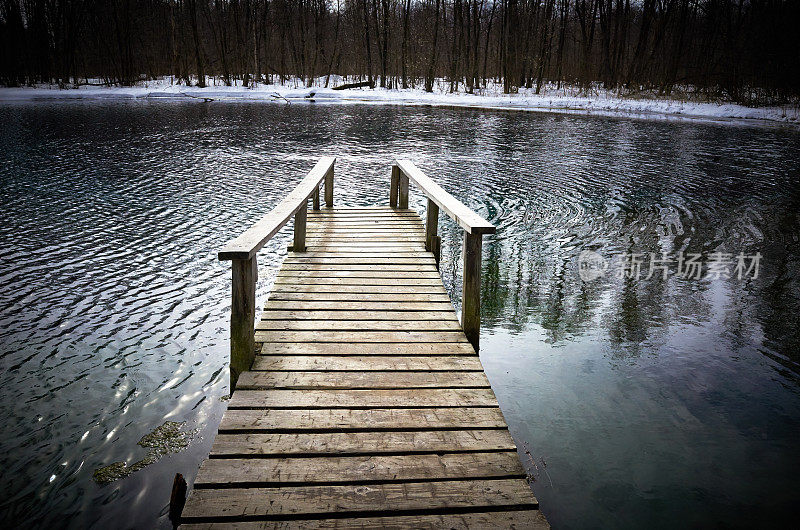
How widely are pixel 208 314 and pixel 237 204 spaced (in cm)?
521

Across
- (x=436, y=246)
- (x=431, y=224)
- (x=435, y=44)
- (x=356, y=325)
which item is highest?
(x=435, y=44)

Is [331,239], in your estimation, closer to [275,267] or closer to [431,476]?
[275,267]

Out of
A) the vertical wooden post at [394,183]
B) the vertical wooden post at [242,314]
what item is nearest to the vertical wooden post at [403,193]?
the vertical wooden post at [394,183]

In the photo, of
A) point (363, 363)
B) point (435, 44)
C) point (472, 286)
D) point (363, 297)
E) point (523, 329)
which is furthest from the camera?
point (435, 44)

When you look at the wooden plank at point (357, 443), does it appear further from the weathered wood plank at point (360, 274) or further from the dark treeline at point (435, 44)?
the dark treeline at point (435, 44)

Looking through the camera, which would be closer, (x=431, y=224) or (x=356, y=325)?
(x=356, y=325)

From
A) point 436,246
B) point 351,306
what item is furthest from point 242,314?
point 436,246

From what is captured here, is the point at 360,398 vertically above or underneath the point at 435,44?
underneath

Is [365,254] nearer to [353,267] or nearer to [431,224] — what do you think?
→ [353,267]

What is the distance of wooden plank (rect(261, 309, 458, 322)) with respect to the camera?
14.5 feet

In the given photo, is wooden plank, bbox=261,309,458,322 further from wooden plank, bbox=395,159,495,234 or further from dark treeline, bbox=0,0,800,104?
dark treeline, bbox=0,0,800,104

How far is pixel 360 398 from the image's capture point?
325cm

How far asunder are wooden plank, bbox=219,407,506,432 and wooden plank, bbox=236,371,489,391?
0.27 meters

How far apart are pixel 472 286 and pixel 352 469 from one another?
1904mm
